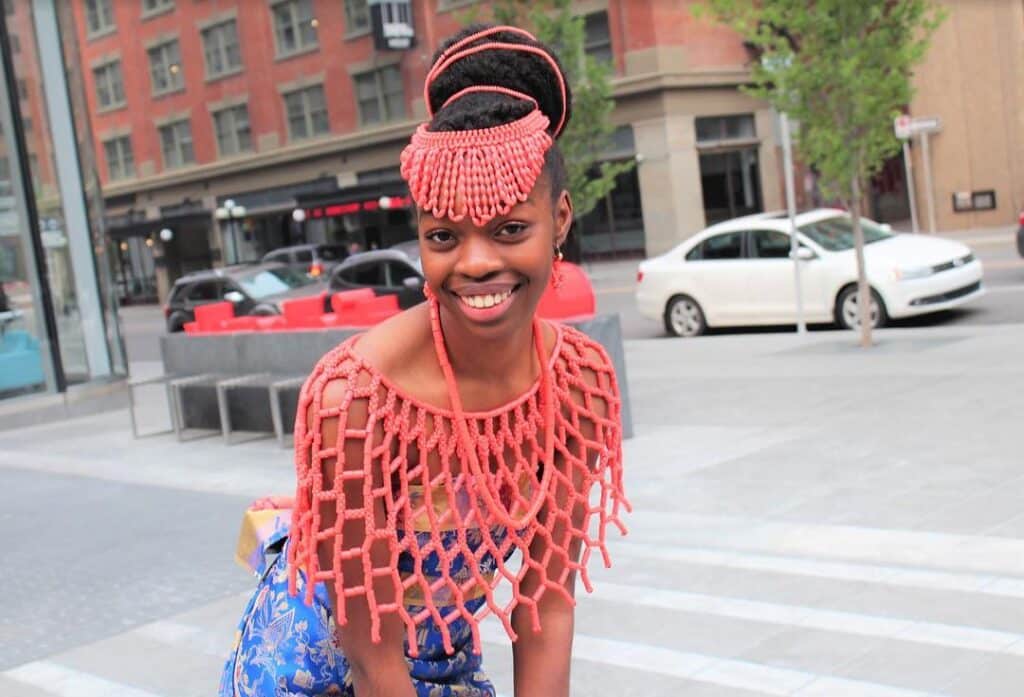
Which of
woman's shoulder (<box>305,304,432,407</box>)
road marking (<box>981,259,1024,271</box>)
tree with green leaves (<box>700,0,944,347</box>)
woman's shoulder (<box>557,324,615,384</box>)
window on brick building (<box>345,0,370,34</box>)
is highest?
window on brick building (<box>345,0,370,34</box>)

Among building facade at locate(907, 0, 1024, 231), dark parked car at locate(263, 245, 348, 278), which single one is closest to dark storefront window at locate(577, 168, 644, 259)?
dark parked car at locate(263, 245, 348, 278)

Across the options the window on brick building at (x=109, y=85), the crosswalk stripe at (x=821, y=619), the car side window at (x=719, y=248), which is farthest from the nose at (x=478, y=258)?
the window on brick building at (x=109, y=85)

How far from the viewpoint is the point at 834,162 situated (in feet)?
40.9

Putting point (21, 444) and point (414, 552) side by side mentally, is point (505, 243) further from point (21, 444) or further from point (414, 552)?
point (21, 444)

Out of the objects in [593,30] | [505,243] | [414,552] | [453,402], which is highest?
[593,30]

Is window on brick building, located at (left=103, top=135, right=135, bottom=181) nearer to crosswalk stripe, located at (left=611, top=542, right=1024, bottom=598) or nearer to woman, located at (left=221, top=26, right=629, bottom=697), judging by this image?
crosswalk stripe, located at (left=611, top=542, right=1024, bottom=598)

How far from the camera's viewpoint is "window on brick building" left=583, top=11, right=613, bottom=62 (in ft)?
115

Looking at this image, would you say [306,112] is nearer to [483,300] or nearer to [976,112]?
[976,112]

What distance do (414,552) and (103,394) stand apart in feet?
43.2

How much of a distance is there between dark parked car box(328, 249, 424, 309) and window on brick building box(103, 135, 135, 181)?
A: 3509 centimetres

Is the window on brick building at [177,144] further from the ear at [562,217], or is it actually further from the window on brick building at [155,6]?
the ear at [562,217]

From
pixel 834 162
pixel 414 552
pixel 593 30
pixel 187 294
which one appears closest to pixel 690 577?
pixel 414 552

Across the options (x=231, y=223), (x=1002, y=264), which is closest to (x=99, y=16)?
(x=231, y=223)

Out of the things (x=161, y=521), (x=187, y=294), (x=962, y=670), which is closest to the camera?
(x=962, y=670)
